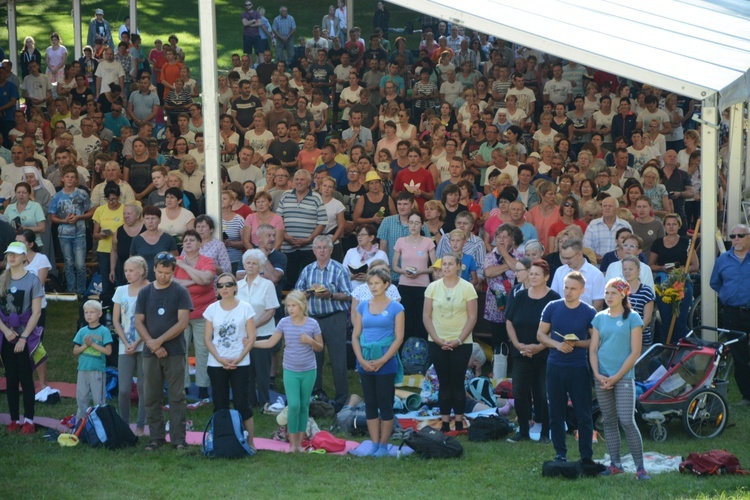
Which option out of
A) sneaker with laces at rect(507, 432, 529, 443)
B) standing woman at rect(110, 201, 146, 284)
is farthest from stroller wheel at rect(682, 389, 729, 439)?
standing woman at rect(110, 201, 146, 284)

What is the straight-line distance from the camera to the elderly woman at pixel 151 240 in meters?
11.4

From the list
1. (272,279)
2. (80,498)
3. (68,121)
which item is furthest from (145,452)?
(68,121)

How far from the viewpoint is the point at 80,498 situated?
7957 millimetres

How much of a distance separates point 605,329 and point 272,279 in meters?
4.19

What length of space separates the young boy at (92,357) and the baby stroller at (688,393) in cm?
484

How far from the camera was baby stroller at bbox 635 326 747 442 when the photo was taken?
9.52m

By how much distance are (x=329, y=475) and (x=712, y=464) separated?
292cm

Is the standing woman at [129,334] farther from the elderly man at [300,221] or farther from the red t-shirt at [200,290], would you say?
the elderly man at [300,221]

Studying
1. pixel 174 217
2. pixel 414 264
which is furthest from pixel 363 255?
pixel 174 217

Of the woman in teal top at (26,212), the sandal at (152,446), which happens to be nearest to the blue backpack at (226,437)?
the sandal at (152,446)

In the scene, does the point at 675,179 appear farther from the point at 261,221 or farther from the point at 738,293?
the point at 261,221

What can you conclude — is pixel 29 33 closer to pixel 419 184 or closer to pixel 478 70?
pixel 478 70

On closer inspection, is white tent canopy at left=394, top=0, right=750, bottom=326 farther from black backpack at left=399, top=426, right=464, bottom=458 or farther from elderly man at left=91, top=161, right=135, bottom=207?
elderly man at left=91, top=161, right=135, bottom=207

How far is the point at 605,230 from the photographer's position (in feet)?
39.0
